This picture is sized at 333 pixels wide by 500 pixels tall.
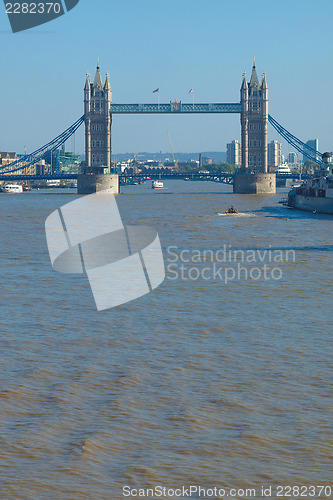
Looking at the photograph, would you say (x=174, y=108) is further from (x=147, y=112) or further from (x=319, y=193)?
(x=319, y=193)

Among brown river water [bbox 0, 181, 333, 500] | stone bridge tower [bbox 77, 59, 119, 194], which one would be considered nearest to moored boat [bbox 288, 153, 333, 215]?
brown river water [bbox 0, 181, 333, 500]

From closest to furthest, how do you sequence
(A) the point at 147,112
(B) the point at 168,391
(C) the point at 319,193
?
1. (B) the point at 168,391
2. (C) the point at 319,193
3. (A) the point at 147,112

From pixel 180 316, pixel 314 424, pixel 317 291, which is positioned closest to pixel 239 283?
pixel 317 291

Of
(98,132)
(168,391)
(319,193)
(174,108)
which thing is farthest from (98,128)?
(168,391)

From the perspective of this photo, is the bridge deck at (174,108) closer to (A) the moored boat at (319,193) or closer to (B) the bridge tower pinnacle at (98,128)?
(B) the bridge tower pinnacle at (98,128)

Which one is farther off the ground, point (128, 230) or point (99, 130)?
point (99, 130)

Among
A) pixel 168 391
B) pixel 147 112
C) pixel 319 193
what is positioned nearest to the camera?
pixel 168 391

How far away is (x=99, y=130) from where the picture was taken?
195375 millimetres

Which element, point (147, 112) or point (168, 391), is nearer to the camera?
point (168, 391)

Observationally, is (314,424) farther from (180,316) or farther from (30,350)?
(180,316)

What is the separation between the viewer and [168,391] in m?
15.6

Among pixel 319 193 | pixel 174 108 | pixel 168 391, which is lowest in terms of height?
pixel 168 391

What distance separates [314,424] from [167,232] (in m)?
49.3

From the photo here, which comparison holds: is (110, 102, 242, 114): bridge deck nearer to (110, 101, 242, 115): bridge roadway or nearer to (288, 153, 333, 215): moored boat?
(110, 101, 242, 115): bridge roadway
